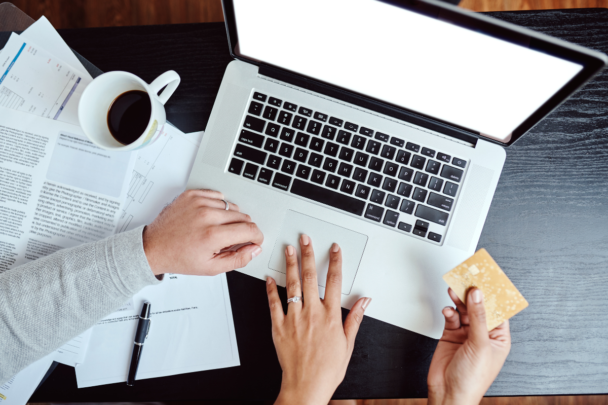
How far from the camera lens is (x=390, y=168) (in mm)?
632

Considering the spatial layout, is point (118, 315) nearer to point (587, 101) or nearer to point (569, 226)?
point (569, 226)

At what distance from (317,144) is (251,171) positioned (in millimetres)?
128

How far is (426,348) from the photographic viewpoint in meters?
0.66

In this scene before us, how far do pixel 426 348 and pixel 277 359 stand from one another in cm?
28

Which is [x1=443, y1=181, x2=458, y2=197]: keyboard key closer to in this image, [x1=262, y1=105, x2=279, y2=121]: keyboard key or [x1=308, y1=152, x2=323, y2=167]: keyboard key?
[x1=308, y1=152, x2=323, y2=167]: keyboard key

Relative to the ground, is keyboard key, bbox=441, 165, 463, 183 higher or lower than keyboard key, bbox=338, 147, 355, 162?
higher

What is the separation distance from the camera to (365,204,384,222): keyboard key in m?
0.63

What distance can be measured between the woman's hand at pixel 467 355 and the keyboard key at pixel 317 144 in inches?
13.2

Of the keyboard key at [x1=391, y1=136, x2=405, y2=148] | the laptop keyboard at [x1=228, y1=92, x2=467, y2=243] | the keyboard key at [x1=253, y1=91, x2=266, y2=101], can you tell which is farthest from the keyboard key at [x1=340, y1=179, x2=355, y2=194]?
the keyboard key at [x1=253, y1=91, x2=266, y2=101]

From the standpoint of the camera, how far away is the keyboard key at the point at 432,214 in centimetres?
62

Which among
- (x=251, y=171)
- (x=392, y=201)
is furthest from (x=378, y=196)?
(x=251, y=171)

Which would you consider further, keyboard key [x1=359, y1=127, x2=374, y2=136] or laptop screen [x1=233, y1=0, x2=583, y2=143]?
keyboard key [x1=359, y1=127, x2=374, y2=136]

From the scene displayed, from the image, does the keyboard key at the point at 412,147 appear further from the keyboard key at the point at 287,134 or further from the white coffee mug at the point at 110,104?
the white coffee mug at the point at 110,104

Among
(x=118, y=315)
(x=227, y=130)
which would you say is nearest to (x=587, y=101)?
(x=227, y=130)
